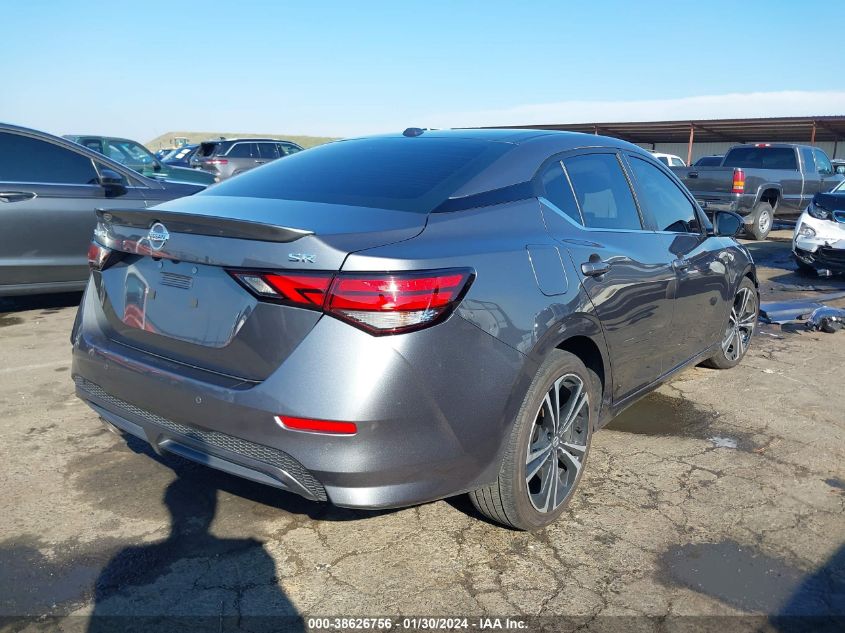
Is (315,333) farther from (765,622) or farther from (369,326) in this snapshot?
(765,622)

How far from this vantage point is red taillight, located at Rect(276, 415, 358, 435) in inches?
90.8

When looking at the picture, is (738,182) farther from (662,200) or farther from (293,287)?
(293,287)

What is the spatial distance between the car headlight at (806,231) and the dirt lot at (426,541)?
5.60 metres

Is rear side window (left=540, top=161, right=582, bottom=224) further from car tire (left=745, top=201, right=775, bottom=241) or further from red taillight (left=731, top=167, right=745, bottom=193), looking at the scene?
car tire (left=745, top=201, right=775, bottom=241)

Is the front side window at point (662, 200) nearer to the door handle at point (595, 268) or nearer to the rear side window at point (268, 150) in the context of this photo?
the door handle at point (595, 268)

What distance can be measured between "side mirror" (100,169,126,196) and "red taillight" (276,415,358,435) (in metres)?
4.99

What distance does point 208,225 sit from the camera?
8.27ft

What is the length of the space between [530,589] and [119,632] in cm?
141

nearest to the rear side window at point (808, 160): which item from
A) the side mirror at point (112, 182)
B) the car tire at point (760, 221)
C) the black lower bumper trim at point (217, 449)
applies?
the car tire at point (760, 221)

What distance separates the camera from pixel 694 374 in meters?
5.31

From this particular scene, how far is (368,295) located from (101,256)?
1369 mm

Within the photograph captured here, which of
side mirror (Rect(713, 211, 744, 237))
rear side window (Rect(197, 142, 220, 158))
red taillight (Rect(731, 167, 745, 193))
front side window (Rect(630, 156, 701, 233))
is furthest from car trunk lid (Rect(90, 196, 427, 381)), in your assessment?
rear side window (Rect(197, 142, 220, 158))

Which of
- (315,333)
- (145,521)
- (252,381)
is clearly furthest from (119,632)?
(315,333)

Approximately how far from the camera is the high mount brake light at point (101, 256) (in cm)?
293
